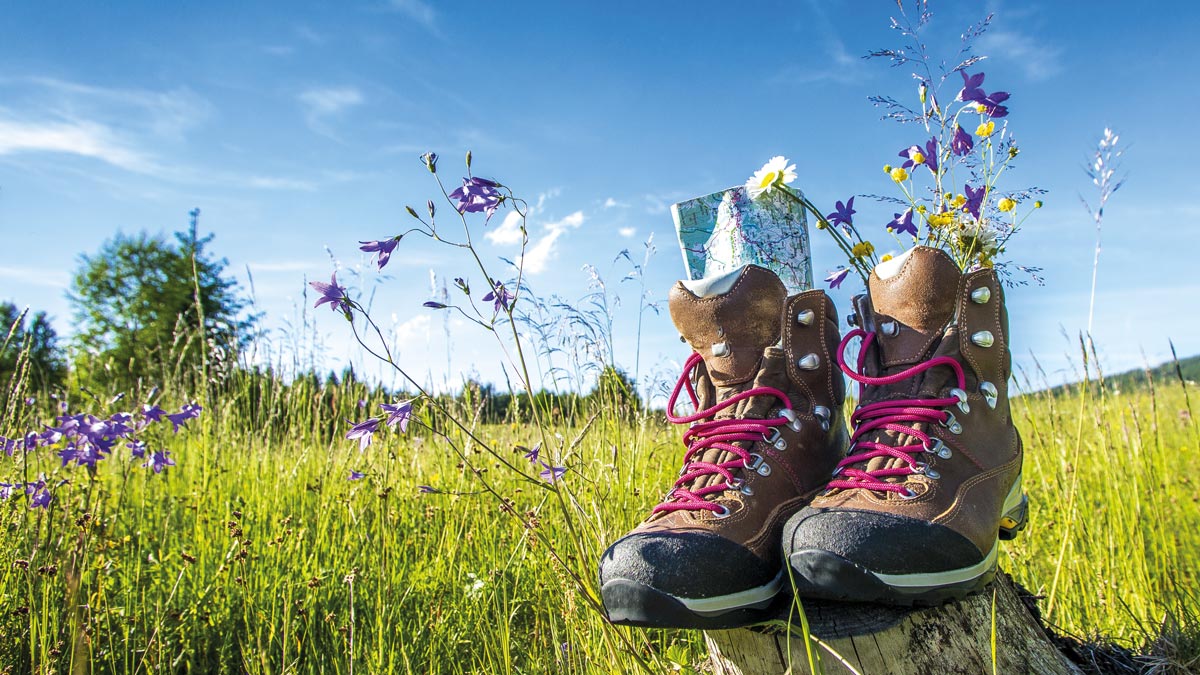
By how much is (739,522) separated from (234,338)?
471 centimetres

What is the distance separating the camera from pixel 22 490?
239cm

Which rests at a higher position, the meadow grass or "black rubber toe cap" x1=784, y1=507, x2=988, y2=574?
"black rubber toe cap" x1=784, y1=507, x2=988, y2=574

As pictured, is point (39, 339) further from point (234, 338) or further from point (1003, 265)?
point (1003, 265)

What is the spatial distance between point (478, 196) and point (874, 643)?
3.77ft

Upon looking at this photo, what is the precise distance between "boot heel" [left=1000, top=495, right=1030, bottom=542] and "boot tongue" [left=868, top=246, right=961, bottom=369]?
15.9 inches

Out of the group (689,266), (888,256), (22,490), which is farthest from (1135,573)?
(22,490)

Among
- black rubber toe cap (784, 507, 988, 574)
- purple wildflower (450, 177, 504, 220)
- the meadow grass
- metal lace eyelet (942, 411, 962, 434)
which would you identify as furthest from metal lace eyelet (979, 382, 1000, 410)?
purple wildflower (450, 177, 504, 220)

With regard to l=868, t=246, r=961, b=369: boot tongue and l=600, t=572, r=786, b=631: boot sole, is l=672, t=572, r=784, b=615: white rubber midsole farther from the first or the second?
l=868, t=246, r=961, b=369: boot tongue

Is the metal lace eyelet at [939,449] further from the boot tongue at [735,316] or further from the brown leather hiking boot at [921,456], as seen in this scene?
the boot tongue at [735,316]

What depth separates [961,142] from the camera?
6.39ft

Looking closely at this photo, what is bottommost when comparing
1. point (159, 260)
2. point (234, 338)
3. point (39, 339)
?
point (234, 338)

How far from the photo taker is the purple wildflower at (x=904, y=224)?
6.55 feet

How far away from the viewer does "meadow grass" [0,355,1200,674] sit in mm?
1974

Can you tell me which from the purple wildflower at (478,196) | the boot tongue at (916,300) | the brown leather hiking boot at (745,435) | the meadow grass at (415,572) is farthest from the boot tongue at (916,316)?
the purple wildflower at (478,196)
